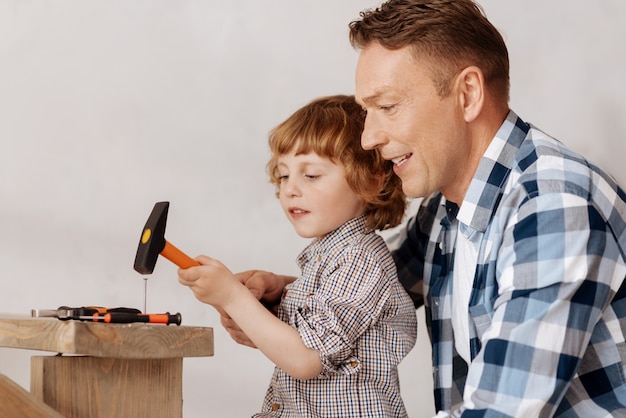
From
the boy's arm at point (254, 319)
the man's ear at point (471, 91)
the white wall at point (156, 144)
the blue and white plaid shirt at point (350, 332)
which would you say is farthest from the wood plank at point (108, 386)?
the white wall at point (156, 144)

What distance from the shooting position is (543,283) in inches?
48.8

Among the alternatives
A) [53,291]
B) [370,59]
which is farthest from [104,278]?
[370,59]

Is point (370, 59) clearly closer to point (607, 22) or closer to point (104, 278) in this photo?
point (607, 22)

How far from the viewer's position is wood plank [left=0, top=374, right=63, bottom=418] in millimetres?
1160

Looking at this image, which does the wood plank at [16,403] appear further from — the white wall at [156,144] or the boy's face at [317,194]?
the white wall at [156,144]

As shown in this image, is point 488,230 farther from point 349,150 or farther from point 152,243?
point 152,243

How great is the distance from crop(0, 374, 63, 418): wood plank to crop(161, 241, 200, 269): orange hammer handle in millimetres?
378

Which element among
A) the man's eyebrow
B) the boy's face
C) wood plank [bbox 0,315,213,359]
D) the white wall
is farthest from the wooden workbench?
the white wall

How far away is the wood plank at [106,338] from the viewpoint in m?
1.19

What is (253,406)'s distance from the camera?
236 cm

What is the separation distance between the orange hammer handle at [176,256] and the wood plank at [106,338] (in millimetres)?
175

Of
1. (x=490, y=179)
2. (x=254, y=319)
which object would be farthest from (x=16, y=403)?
(x=490, y=179)

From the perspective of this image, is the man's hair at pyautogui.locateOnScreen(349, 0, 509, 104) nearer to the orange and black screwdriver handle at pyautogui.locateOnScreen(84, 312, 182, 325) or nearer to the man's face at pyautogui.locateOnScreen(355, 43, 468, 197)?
the man's face at pyautogui.locateOnScreen(355, 43, 468, 197)

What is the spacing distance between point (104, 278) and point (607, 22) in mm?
1438
